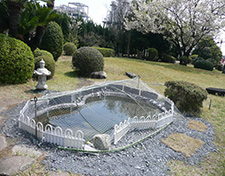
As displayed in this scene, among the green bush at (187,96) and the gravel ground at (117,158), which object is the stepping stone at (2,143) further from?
the green bush at (187,96)

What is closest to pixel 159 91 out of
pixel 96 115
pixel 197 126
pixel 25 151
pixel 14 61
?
pixel 197 126

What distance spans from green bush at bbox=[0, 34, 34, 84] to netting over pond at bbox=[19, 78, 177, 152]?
8.20 ft

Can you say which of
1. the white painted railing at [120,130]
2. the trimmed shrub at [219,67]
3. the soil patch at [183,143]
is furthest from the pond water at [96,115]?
the trimmed shrub at [219,67]

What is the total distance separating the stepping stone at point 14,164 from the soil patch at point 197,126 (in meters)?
4.32

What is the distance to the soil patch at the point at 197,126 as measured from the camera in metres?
5.36

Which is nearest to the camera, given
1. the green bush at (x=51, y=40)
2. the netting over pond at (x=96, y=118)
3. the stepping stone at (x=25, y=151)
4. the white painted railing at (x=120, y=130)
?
the stepping stone at (x=25, y=151)

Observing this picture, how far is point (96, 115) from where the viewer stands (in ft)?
18.7

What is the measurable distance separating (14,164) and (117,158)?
1724 millimetres

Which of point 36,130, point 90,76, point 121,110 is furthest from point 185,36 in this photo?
point 36,130

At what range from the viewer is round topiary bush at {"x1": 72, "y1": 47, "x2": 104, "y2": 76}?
10.1 m

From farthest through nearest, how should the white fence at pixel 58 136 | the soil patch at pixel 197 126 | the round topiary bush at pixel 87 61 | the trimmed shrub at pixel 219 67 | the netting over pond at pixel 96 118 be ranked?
the trimmed shrub at pixel 219 67 < the round topiary bush at pixel 87 61 < the soil patch at pixel 197 126 < the netting over pond at pixel 96 118 < the white fence at pixel 58 136

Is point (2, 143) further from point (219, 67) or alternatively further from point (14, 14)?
point (219, 67)

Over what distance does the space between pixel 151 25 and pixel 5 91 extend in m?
18.0

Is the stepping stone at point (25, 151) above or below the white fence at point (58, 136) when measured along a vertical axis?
below
